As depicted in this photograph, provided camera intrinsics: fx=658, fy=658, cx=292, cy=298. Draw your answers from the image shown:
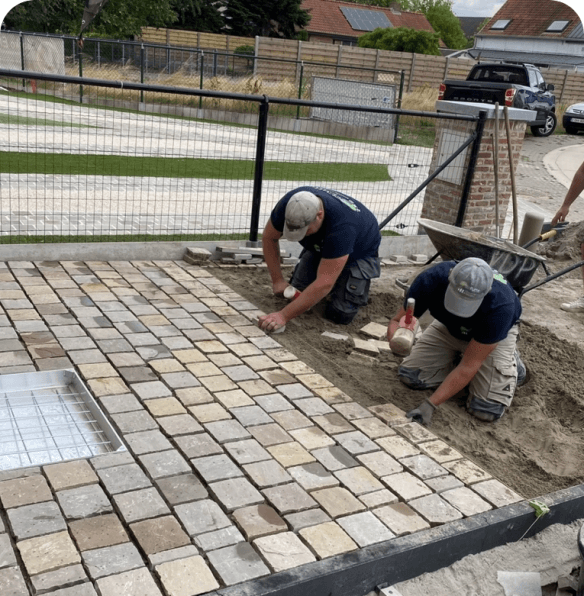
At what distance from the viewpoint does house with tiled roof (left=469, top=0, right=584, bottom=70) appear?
47.0 metres

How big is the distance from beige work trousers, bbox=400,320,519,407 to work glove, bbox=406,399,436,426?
44 cm

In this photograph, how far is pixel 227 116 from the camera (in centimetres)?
1358

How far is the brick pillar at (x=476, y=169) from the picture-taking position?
7781 mm

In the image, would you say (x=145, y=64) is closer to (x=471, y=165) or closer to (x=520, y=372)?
(x=471, y=165)

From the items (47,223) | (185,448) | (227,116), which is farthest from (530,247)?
(227,116)

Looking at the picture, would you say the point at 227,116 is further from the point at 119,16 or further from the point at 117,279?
the point at 119,16

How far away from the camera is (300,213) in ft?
15.9

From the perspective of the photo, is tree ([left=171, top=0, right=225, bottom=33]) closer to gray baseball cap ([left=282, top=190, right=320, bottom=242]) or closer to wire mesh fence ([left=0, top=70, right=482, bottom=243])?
wire mesh fence ([left=0, top=70, right=482, bottom=243])

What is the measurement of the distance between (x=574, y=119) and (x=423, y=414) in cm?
2129

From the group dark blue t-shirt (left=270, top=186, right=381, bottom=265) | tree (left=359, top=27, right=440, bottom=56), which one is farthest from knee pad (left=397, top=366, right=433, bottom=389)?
tree (left=359, top=27, right=440, bottom=56)

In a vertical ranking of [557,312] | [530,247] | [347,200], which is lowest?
[557,312]

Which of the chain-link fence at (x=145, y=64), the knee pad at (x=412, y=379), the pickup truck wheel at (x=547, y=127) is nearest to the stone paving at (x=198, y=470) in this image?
the knee pad at (x=412, y=379)

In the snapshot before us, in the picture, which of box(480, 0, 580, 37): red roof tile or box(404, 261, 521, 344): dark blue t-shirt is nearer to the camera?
box(404, 261, 521, 344): dark blue t-shirt

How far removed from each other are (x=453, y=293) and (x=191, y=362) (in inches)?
71.4
